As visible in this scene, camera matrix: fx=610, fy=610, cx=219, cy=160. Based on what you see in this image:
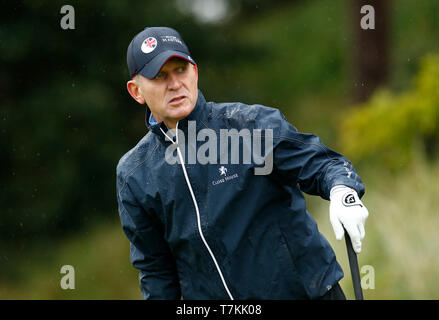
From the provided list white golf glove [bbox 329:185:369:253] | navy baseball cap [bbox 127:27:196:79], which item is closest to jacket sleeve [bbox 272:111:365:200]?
white golf glove [bbox 329:185:369:253]

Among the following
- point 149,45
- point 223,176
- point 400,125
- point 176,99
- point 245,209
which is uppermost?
point 149,45

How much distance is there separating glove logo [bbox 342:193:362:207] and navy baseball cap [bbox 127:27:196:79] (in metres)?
0.99

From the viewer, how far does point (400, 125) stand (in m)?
7.02

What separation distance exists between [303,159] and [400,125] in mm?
4555

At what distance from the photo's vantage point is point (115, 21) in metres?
9.89

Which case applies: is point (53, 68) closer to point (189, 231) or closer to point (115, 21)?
point (115, 21)

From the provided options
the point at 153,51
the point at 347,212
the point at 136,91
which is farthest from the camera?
the point at 136,91

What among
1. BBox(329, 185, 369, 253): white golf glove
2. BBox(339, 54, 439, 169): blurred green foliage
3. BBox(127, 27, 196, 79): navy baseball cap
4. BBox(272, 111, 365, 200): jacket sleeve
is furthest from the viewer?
BBox(339, 54, 439, 169): blurred green foliage

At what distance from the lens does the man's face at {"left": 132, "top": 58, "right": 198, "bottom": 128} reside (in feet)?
9.66

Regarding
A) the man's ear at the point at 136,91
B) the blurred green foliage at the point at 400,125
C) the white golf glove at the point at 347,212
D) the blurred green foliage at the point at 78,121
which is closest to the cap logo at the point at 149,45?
the man's ear at the point at 136,91

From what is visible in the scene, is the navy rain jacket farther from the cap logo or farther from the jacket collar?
the cap logo

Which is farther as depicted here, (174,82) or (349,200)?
(174,82)

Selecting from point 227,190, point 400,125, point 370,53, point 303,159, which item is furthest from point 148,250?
point 370,53

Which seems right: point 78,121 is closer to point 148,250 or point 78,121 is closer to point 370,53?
point 370,53
